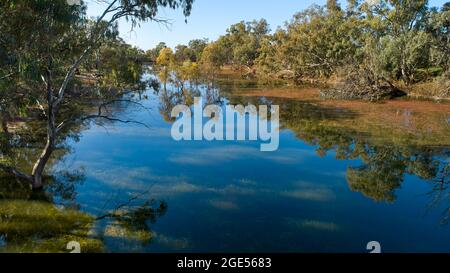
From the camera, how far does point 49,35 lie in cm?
932

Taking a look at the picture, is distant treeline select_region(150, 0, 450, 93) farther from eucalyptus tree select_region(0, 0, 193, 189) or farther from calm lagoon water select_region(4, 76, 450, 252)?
eucalyptus tree select_region(0, 0, 193, 189)

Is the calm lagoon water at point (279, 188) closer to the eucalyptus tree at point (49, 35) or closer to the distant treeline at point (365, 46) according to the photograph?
the eucalyptus tree at point (49, 35)

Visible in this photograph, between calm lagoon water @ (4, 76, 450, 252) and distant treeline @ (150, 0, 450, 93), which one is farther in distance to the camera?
distant treeline @ (150, 0, 450, 93)

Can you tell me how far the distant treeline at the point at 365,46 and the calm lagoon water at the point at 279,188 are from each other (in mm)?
12569

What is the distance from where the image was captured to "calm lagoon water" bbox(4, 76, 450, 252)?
7656 mm

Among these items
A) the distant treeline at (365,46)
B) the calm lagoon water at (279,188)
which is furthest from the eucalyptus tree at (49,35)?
the distant treeline at (365,46)

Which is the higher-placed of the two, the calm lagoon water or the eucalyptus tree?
the eucalyptus tree

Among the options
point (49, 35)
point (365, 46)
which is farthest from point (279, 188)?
point (365, 46)

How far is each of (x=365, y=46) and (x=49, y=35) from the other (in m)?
27.5

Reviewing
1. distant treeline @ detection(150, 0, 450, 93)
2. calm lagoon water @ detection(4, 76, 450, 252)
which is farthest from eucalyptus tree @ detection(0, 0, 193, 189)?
distant treeline @ detection(150, 0, 450, 93)

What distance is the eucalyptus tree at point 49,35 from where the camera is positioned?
27.6 feet

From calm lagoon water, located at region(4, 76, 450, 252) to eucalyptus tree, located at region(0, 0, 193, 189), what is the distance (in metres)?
2.05

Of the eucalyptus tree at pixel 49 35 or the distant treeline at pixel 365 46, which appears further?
the distant treeline at pixel 365 46
